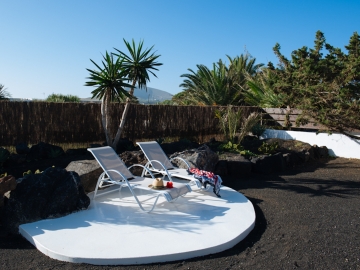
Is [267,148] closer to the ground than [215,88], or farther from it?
closer to the ground

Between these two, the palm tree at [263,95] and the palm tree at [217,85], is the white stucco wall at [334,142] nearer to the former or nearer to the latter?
the palm tree at [263,95]

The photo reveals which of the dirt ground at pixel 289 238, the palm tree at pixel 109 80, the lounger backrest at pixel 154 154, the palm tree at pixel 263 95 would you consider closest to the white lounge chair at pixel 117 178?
the lounger backrest at pixel 154 154

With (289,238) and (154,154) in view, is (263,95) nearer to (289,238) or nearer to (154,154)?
(154,154)

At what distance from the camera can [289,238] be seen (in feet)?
15.5

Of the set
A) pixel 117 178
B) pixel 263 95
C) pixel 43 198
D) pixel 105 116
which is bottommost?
pixel 43 198

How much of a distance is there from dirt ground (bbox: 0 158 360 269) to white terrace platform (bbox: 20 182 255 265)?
0.32ft

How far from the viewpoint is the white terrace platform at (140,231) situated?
4047mm

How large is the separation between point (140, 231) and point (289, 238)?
76.6 inches

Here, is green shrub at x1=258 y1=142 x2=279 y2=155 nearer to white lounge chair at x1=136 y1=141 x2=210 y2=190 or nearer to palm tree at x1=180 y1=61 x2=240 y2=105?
white lounge chair at x1=136 y1=141 x2=210 y2=190

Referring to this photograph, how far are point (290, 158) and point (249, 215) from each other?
230 inches

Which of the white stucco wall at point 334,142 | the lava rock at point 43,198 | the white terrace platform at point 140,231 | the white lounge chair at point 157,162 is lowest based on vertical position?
the white terrace platform at point 140,231

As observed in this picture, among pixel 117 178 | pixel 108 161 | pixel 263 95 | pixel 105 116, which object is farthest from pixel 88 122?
pixel 263 95

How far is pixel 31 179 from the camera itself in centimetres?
517

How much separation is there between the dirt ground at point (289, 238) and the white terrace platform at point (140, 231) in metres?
0.10
